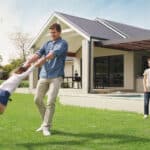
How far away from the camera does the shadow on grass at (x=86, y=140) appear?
6.07 meters

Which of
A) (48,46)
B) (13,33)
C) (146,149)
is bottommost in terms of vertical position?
(146,149)

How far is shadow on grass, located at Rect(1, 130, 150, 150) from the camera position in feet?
19.9

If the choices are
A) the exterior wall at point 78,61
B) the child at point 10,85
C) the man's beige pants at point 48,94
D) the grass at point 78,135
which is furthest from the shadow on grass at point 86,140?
the exterior wall at point 78,61

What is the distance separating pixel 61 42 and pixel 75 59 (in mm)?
20555

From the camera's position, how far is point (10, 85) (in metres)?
5.82

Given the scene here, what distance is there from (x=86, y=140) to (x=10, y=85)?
5.31ft

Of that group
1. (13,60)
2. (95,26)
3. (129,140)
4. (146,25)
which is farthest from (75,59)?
(13,60)

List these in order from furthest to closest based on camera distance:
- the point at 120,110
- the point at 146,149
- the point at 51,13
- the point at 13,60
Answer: the point at 13,60, the point at 51,13, the point at 120,110, the point at 146,149

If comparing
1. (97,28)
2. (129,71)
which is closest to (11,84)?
(97,28)

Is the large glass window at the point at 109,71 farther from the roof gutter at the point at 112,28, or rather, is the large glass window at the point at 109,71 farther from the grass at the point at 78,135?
the grass at the point at 78,135

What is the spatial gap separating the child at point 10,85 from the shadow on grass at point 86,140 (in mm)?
763

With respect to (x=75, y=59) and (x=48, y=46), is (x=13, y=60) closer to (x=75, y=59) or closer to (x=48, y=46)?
(x=75, y=59)

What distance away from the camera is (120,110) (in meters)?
12.5

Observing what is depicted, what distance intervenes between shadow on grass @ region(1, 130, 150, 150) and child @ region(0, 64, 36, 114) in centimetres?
76
